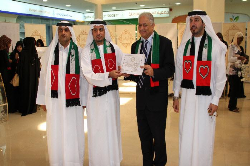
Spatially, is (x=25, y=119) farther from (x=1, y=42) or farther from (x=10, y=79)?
(x=1, y=42)

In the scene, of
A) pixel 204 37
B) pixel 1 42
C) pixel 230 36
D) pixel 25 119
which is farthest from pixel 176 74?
pixel 230 36

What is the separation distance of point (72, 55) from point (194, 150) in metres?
1.85

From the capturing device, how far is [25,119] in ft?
20.1

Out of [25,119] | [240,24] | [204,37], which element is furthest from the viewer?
[240,24]

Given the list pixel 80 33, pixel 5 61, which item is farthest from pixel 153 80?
pixel 80 33

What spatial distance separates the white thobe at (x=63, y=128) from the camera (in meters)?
3.15

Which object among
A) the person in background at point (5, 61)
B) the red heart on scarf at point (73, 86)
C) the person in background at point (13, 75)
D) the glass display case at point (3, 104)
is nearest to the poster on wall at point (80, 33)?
the person in background at point (13, 75)

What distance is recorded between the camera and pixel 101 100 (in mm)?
3088

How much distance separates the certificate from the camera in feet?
8.95

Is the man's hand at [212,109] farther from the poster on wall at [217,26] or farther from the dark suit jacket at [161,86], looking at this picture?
the poster on wall at [217,26]

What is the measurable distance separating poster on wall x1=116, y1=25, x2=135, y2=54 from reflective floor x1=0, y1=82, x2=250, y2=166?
446 cm

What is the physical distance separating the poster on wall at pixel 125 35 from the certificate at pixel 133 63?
25.5 ft

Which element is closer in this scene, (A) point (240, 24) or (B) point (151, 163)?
(B) point (151, 163)

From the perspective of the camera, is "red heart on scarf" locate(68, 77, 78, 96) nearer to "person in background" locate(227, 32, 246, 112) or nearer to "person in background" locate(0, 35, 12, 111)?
"person in background" locate(0, 35, 12, 111)
